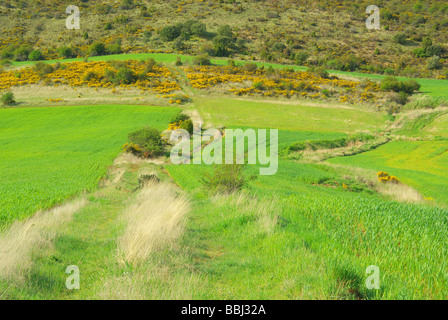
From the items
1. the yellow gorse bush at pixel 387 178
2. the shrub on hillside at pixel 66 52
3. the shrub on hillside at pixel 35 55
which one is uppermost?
the shrub on hillside at pixel 66 52

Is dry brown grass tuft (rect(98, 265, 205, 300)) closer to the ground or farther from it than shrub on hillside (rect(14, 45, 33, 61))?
closer to the ground

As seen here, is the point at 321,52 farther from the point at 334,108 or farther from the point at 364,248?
the point at 364,248

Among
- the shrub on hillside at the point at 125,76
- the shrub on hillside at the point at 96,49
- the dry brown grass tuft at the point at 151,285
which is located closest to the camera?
the dry brown grass tuft at the point at 151,285

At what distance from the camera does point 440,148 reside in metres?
42.0

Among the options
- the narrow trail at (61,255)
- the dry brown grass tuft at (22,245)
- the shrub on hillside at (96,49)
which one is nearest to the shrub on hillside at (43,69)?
the shrub on hillside at (96,49)

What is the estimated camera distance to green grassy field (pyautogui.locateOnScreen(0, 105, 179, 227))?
16750 millimetres

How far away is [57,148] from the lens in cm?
3966

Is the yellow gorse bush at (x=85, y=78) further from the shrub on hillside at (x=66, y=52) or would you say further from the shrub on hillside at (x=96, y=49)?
the shrub on hillside at (x=96, y=49)

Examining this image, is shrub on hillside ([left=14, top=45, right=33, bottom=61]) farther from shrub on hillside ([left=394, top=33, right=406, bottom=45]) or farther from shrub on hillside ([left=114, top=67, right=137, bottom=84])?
shrub on hillside ([left=394, top=33, right=406, bottom=45])

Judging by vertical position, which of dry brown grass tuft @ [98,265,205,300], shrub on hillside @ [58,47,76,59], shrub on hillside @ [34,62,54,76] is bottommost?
dry brown grass tuft @ [98,265,205,300]

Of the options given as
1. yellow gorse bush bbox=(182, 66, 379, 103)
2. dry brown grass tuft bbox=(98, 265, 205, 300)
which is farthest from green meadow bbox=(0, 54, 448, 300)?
yellow gorse bush bbox=(182, 66, 379, 103)

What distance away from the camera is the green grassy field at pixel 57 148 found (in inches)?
659

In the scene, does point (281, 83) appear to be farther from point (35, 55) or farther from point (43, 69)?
point (35, 55)

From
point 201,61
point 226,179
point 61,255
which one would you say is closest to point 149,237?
point 61,255
